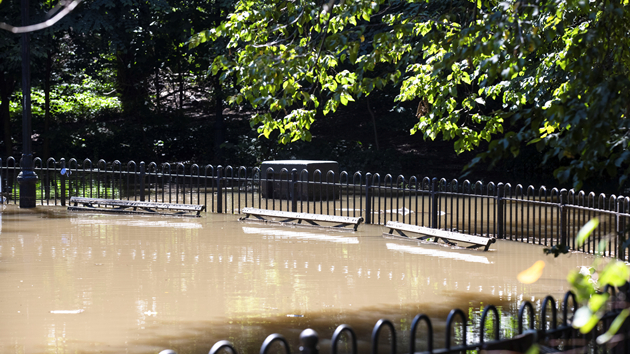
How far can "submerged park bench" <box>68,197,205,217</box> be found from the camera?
14.8 m

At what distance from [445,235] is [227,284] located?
4363 mm

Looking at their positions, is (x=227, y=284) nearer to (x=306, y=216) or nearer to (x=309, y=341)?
(x=306, y=216)

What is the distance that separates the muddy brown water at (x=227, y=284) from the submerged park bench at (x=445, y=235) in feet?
0.63

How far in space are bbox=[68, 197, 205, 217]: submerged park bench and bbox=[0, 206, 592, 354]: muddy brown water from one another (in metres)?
1.59

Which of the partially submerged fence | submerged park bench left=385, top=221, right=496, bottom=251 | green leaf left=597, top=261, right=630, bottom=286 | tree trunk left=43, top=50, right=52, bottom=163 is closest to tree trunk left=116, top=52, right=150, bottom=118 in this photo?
tree trunk left=43, top=50, right=52, bottom=163

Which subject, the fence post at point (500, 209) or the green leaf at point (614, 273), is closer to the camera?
the green leaf at point (614, 273)

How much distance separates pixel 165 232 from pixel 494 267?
617 centimetres

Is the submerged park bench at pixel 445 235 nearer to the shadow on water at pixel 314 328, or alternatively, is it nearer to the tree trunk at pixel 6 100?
the shadow on water at pixel 314 328

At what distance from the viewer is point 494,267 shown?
9781mm

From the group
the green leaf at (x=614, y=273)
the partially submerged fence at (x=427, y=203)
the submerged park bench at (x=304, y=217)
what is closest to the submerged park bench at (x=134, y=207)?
the partially submerged fence at (x=427, y=203)

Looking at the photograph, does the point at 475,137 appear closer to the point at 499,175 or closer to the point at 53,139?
the point at 499,175

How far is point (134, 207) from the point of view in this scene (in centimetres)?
1538

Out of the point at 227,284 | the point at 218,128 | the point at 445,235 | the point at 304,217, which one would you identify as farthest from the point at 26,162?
the point at 218,128

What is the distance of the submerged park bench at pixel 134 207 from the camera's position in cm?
1481
